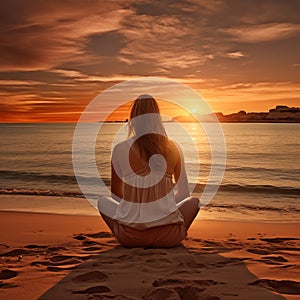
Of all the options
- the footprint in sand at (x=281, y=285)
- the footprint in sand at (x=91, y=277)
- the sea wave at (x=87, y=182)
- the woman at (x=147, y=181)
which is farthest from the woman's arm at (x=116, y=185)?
the sea wave at (x=87, y=182)

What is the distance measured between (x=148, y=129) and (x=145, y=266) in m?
1.40

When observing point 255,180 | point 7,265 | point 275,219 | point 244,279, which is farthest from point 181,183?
point 255,180

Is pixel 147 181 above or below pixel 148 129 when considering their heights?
below

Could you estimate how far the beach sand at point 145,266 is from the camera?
3.19 m

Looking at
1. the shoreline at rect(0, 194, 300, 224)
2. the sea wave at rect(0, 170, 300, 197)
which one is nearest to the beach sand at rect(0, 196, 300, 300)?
the shoreline at rect(0, 194, 300, 224)

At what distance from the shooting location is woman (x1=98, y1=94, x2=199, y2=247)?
13.6 ft

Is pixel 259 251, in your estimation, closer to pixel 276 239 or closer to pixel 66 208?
pixel 276 239

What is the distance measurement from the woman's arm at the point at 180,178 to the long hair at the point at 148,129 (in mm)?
326

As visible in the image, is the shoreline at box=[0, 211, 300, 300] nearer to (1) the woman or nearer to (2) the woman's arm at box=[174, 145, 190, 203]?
(1) the woman

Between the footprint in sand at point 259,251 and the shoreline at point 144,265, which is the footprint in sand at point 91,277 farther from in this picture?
the footprint in sand at point 259,251

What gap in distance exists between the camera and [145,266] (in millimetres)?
3834

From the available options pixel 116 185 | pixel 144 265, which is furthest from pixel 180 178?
pixel 144 265

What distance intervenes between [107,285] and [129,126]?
1.69m

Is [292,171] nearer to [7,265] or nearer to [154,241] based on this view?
[154,241]
